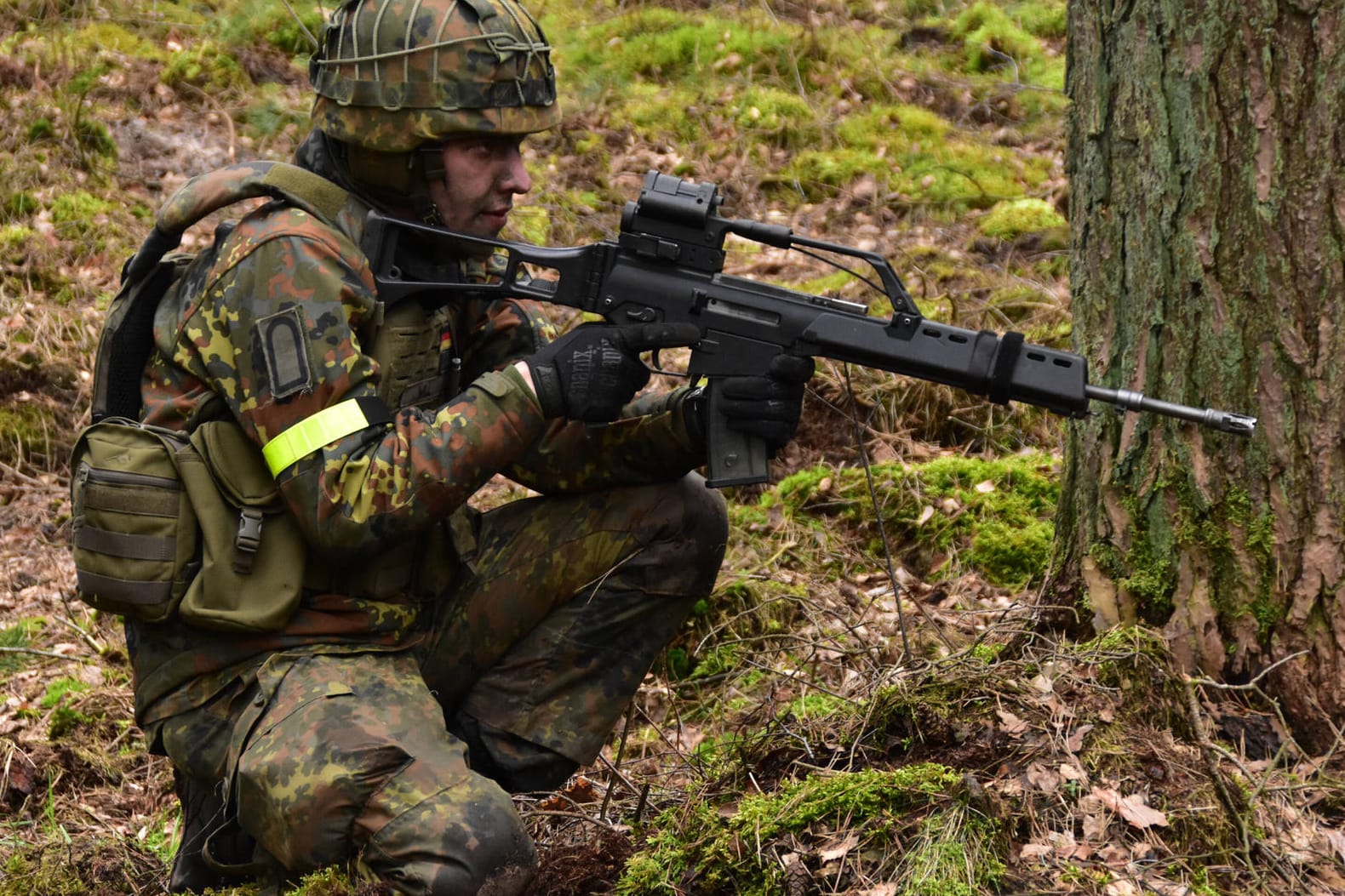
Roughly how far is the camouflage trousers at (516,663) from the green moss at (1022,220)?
12.9 feet

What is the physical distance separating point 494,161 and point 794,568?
2201 millimetres

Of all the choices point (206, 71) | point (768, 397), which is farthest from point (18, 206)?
point (768, 397)

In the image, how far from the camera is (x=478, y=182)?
12.1 ft

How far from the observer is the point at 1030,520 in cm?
500

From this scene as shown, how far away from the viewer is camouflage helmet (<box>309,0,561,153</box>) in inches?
139

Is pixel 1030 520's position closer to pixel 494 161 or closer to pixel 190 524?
pixel 494 161

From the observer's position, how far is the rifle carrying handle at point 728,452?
142 inches

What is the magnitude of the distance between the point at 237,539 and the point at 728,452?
1.32 metres

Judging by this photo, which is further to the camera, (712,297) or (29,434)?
(29,434)

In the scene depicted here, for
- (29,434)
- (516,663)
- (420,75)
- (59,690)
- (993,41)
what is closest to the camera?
(420,75)

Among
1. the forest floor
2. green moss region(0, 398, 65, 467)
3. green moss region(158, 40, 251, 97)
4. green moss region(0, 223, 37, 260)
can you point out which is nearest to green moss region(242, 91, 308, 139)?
green moss region(158, 40, 251, 97)

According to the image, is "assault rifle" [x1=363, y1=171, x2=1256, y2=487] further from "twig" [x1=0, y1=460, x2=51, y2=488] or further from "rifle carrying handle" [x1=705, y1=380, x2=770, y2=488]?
"twig" [x1=0, y1=460, x2=51, y2=488]

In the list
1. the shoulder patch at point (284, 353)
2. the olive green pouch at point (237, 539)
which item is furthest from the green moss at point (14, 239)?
the shoulder patch at point (284, 353)

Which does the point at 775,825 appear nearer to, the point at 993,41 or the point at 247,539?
the point at 247,539
